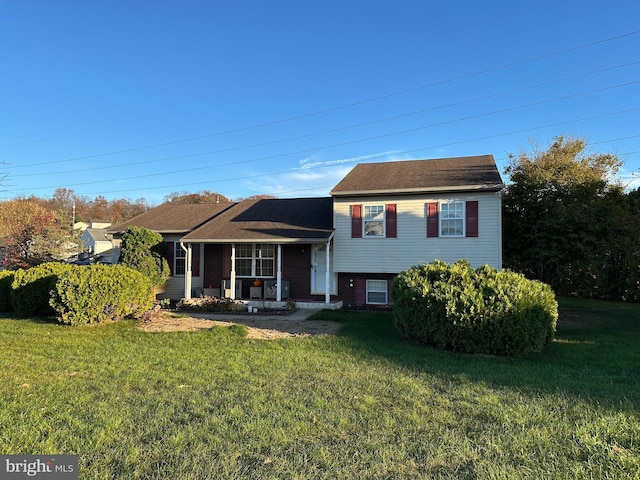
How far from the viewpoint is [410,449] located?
3262mm

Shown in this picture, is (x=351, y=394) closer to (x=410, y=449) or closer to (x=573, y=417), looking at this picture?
(x=410, y=449)

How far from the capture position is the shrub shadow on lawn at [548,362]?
5.05 meters

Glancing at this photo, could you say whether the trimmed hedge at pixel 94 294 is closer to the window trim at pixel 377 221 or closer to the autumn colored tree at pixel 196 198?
the window trim at pixel 377 221

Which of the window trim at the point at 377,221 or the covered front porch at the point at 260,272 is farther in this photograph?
the covered front porch at the point at 260,272

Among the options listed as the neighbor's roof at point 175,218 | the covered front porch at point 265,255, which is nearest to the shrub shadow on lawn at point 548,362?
the covered front porch at point 265,255

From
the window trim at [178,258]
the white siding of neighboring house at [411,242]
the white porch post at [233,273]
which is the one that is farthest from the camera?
the window trim at [178,258]

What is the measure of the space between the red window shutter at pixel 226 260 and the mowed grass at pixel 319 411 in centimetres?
875

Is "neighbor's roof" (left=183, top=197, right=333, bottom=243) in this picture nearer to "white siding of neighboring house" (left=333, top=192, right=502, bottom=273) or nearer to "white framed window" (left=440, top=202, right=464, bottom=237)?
"white siding of neighboring house" (left=333, top=192, right=502, bottom=273)

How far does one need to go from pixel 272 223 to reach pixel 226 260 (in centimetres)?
254

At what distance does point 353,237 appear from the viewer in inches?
567

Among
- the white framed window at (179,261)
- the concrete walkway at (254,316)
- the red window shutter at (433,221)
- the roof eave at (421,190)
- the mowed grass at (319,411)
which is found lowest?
the concrete walkway at (254,316)

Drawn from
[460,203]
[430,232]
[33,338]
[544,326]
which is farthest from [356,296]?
[33,338]

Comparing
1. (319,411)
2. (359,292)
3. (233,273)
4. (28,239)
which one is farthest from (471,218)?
(28,239)

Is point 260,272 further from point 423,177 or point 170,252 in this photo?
point 423,177
